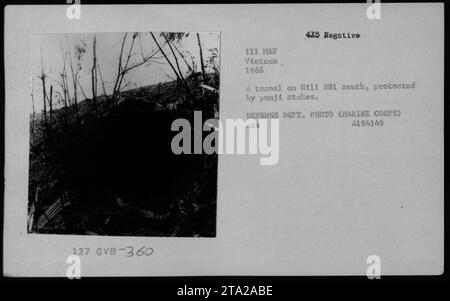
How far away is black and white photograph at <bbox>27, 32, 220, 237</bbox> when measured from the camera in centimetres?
80

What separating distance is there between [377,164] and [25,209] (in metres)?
0.62

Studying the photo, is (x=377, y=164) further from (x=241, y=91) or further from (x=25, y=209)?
(x=25, y=209)

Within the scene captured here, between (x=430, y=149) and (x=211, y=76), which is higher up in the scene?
(x=211, y=76)

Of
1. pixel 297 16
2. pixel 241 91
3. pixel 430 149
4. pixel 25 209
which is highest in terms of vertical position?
pixel 297 16

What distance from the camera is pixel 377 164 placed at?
2.62 ft

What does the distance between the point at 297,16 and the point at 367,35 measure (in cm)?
13

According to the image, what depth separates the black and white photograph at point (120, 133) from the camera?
0.80 meters

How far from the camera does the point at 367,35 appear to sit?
Answer: 0.80 metres

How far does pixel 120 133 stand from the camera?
80cm

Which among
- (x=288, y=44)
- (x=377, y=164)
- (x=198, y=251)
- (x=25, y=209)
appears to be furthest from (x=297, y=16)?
(x=25, y=209)

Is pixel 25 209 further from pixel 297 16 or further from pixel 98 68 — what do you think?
pixel 297 16

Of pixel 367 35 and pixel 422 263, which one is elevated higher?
pixel 367 35
